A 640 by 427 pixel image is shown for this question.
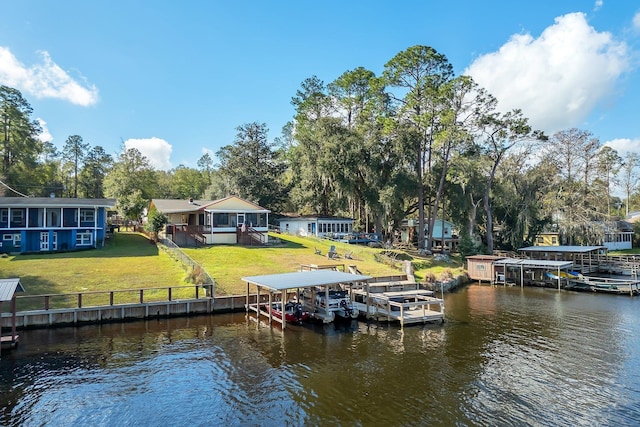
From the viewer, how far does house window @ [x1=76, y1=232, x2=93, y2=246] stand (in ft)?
108

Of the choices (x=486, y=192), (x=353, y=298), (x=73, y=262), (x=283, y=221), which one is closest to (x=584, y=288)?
(x=486, y=192)

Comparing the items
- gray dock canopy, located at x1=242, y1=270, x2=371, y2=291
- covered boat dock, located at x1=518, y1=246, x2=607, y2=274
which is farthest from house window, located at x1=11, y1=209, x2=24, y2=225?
covered boat dock, located at x1=518, y1=246, x2=607, y2=274

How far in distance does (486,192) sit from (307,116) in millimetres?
26653

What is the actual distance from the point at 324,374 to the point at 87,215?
28.6m

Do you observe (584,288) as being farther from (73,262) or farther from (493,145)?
(73,262)

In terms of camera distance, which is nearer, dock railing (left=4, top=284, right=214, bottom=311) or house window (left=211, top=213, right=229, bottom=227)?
dock railing (left=4, top=284, right=214, bottom=311)

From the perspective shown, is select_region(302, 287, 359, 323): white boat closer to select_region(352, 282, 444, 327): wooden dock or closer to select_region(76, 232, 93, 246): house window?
select_region(352, 282, 444, 327): wooden dock

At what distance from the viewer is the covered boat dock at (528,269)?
3318cm

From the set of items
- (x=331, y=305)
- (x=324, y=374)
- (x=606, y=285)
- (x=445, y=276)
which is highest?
(x=445, y=276)

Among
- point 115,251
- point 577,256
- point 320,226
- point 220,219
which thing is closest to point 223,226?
point 220,219

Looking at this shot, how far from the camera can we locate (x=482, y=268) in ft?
116

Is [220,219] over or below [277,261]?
over

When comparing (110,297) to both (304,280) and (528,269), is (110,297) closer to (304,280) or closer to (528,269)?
(304,280)

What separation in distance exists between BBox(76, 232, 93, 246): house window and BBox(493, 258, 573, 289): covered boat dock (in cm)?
3444
